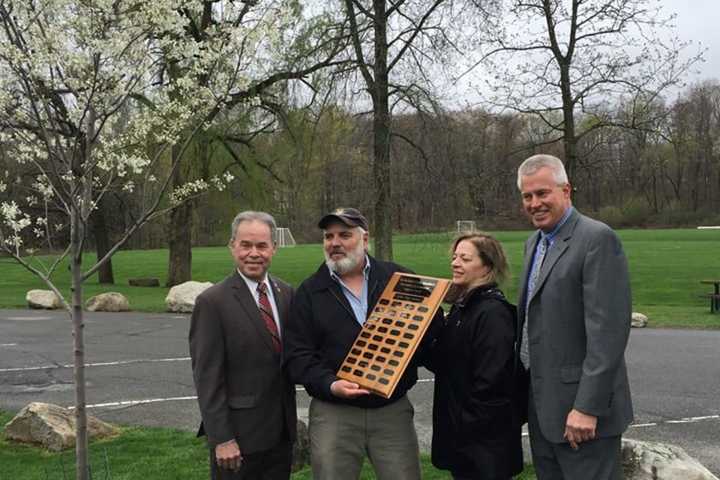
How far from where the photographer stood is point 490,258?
3727 mm

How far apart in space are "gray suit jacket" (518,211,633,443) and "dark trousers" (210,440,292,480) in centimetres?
139

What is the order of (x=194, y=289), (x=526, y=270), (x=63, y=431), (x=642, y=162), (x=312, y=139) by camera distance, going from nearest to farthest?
(x=526, y=270), (x=63, y=431), (x=194, y=289), (x=312, y=139), (x=642, y=162)

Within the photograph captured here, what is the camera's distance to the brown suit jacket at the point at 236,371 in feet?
11.4

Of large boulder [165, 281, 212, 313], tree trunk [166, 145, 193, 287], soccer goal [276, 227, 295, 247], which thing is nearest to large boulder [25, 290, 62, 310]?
large boulder [165, 281, 212, 313]

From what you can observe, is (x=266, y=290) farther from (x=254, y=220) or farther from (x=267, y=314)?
(x=254, y=220)

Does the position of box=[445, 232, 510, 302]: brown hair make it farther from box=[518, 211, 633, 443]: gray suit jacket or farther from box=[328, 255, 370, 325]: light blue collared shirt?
box=[328, 255, 370, 325]: light blue collared shirt

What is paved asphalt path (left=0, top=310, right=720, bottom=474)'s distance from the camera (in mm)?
7039

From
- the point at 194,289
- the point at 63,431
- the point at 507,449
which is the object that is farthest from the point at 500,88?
the point at 507,449

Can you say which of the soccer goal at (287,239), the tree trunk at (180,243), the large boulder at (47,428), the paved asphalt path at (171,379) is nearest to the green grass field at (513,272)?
the tree trunk at (180,243)

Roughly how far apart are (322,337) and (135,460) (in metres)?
3.17

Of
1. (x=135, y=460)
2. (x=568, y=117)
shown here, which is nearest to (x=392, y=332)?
(x=135, y=460)

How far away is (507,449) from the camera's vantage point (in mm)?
3490

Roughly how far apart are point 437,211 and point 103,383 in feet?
34.8

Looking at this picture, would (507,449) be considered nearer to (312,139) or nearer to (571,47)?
(571,47)
